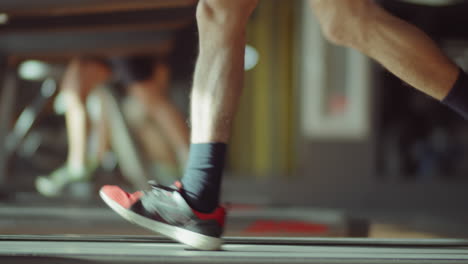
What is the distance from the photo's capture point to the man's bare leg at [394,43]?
3.39ft

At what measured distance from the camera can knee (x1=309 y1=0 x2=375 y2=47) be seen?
1.07m

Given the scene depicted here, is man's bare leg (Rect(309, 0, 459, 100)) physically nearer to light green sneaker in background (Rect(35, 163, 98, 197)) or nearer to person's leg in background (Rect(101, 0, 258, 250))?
person's leg in background (Rect(101, 0, 258, 250))

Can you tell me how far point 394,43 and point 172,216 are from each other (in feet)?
1.93

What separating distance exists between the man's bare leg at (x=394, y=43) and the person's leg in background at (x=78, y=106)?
1.46 m

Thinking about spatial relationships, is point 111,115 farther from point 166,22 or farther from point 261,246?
point 261,246

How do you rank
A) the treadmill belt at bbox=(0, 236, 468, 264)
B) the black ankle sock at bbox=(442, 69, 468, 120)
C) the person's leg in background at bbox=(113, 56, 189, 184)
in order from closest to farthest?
1. the treadmill belt at bbox=(0, 236, 468, 264)
2. the black ankle sock at bbox=(442, 69, 468, 120)
3. the person's leg in background at bbox=(113, 56, 189, 184)

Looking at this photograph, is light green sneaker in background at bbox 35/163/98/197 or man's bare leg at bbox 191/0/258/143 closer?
man's bare leg at bbox 191/0/258/143

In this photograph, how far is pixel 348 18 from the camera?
42.6 inches

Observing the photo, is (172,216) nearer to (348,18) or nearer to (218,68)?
(218,68)

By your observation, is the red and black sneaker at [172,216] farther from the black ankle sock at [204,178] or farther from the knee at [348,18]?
the knee at [348,18]

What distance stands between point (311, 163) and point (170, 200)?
3.36m

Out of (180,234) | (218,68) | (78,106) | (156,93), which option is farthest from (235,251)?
(78,106)

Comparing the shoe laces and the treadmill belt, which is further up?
the shoe laces

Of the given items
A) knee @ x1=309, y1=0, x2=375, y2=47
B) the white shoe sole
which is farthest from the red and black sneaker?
knee @ x1=309, y1=0, x2=375, y2=47
